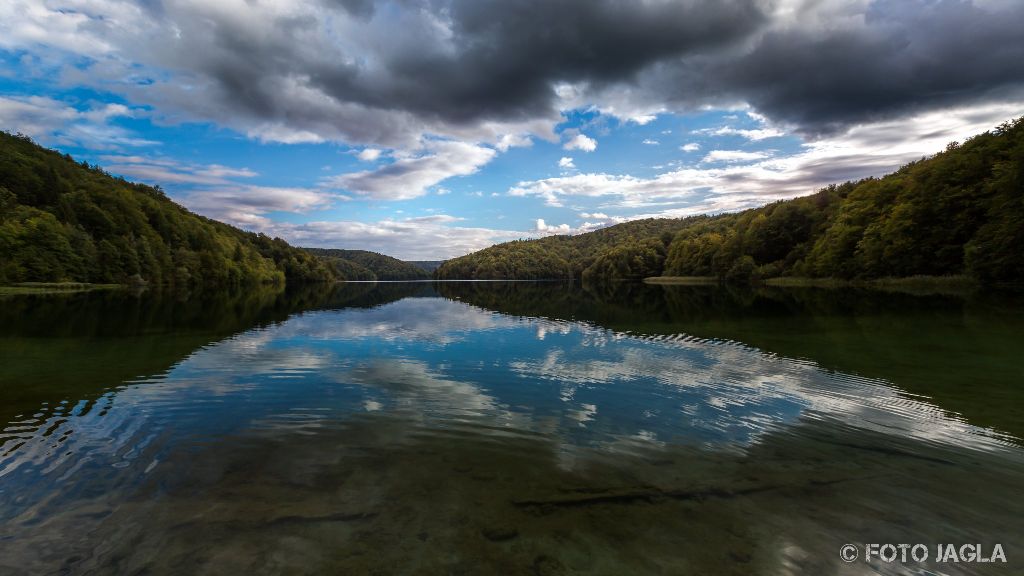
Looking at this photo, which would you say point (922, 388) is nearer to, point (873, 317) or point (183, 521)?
point (183, 521)

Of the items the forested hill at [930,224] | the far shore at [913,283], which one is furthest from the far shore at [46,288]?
the forested hill at [930,224]

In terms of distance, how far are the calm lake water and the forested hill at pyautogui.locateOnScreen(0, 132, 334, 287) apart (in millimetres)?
98373

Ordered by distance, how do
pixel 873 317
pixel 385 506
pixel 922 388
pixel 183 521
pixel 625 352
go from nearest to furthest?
pixel 183 521 → pixel 385 506 → pixel 922 388 → pixel 625 352 → pixel 873 317

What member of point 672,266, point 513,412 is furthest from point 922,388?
point 672,266

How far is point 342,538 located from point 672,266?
19652 centimetres

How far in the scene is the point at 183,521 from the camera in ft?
23.2

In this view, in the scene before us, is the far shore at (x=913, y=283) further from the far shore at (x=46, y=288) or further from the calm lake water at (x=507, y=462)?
the far shore at (x=46, y=288)

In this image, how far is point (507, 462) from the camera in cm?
972

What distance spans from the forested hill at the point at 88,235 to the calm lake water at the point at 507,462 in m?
98.4

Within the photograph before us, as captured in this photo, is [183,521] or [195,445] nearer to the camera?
[183,521]

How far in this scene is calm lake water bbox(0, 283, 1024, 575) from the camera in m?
6.39

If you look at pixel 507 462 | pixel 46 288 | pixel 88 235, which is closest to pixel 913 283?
pixel 507 462

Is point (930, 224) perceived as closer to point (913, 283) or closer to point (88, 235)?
point (913, 283)

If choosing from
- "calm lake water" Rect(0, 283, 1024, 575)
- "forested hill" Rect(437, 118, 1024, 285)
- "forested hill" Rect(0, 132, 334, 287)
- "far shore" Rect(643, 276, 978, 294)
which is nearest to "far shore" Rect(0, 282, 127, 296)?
"forested hill" Rect(0, 132, 334, 287)
